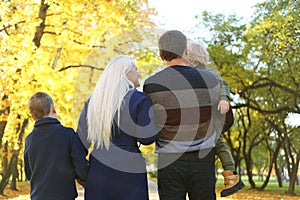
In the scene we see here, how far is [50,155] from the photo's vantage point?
467 cm

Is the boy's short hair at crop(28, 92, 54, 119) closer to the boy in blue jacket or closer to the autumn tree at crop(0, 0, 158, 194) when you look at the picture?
the boy in blue jacket

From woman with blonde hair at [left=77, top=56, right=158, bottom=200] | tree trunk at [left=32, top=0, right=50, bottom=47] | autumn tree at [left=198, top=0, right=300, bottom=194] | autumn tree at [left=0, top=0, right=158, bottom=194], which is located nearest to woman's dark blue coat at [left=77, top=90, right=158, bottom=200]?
woman with blonde hair at [left=77, top=56, right=158, bottom=200]

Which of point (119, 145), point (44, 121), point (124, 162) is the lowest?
point (124, 162)

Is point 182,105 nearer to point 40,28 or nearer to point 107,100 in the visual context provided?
point 107,100

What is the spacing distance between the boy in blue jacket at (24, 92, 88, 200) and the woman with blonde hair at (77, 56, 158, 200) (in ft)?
1.20

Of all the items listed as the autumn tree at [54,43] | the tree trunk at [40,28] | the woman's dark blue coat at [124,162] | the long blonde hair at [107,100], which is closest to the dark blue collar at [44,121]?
the long blonde hair at [107,100]

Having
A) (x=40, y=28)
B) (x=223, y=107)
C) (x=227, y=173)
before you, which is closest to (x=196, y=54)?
(x=223, y=107)

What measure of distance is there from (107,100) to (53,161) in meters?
0.85

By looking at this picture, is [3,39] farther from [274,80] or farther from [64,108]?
[274,80]

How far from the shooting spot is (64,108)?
1456 centimetres

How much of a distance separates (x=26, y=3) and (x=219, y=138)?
11.4 m

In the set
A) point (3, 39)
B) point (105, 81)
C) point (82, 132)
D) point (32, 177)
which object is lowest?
point (32, 177)

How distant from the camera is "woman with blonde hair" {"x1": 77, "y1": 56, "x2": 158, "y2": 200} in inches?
166

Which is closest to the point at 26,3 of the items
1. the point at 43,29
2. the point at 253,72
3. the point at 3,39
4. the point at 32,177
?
the point at 43,29
